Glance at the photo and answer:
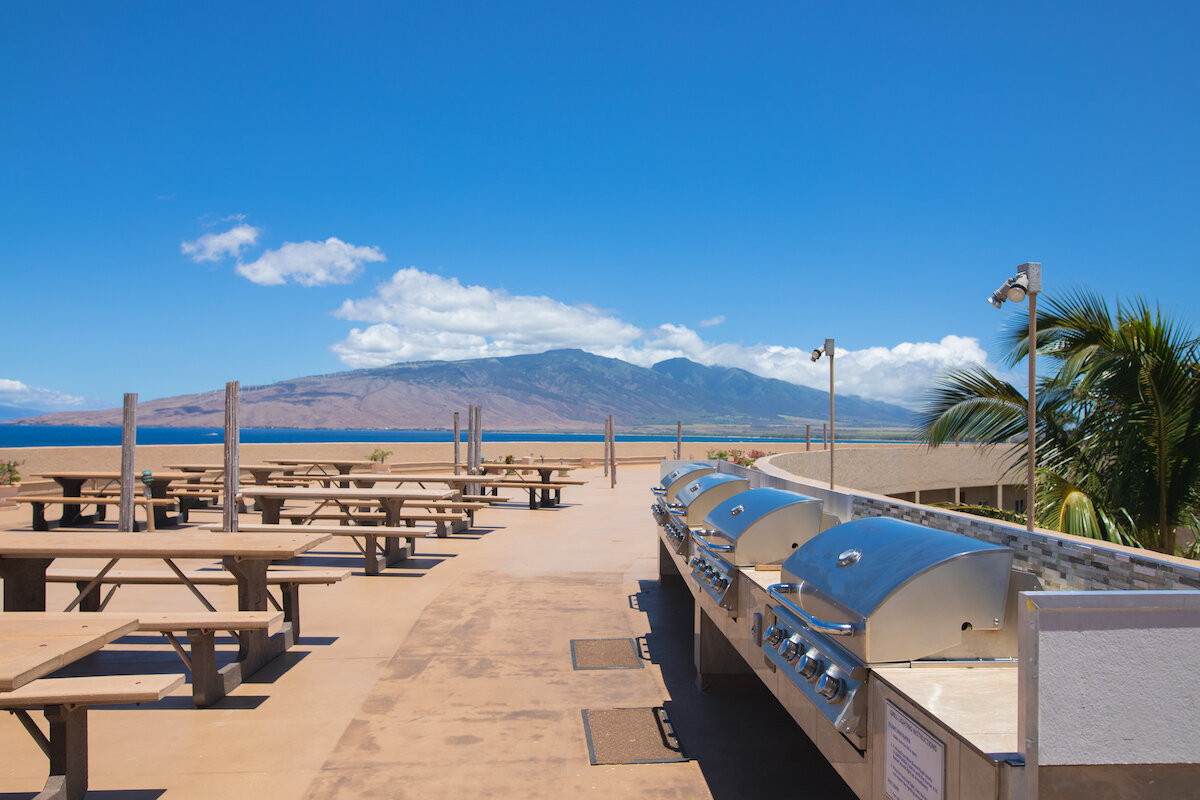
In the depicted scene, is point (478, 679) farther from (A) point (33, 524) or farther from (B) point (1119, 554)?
(A) point (33, 524)

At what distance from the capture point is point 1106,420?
602cm

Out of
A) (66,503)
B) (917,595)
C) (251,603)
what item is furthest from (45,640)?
(66,503)

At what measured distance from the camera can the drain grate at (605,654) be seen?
5461 mm

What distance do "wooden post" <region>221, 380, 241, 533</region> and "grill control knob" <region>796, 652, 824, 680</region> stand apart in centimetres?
816

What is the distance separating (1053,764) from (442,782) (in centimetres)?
287

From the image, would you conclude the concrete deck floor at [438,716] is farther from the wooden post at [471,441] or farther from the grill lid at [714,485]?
the wooden post at [471,441]

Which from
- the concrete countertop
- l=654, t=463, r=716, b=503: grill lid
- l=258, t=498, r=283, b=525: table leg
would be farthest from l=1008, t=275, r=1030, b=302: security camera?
l=258, t=498, r=283, b=525: table leg

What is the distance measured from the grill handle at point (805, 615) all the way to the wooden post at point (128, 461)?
881 cm

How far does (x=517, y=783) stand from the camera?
3.63 m

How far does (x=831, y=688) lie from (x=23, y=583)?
5.78 meters

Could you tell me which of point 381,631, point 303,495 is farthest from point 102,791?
point 303,495

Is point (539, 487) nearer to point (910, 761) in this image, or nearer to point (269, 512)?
point (269, 512)

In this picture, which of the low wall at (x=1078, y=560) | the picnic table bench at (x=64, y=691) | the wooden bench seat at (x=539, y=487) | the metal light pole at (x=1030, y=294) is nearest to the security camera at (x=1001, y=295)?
the metal light pole at (x=1030, y=294)

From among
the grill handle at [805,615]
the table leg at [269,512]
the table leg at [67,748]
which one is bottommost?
the table leg at [67,748]
